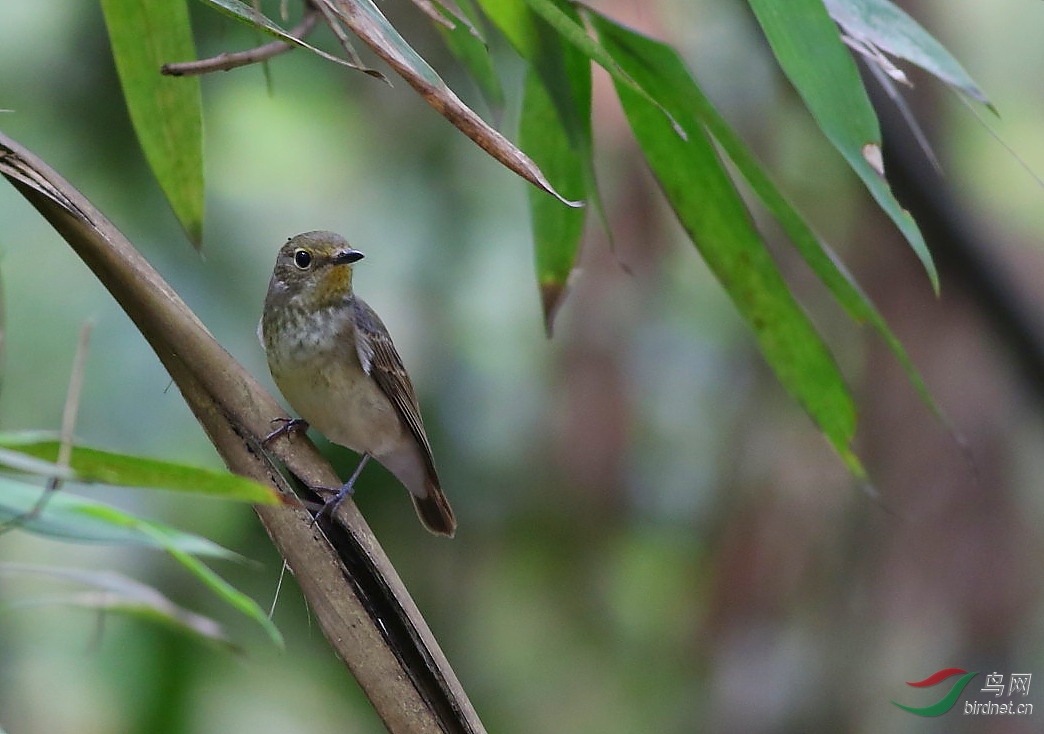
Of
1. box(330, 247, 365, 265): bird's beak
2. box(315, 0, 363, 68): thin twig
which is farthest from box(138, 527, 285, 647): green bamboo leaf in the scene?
box(330, 247, 365, 265): bird's beak

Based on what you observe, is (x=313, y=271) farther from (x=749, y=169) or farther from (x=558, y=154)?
(x=749, y=169)

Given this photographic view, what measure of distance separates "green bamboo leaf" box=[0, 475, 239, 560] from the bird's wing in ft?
6.84

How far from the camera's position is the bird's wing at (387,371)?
325 cm

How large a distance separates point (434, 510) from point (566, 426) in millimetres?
1292

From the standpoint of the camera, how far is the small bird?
3.16 m

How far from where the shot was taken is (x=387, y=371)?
10.7ft

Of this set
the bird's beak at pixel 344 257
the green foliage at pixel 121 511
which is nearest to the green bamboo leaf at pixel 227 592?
the green foliage at pixel 121 511

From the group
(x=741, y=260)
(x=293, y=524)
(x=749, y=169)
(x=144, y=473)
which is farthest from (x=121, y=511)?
(x=741, y=260)

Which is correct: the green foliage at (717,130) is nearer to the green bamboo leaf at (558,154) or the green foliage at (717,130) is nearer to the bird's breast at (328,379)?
the green bamboo leaf at (558,154)

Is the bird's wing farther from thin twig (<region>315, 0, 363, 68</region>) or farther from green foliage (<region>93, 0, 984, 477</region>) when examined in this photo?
thin twig (<region>315, 0, 363, 68</region>)

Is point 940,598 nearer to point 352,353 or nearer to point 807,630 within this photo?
point 807,630

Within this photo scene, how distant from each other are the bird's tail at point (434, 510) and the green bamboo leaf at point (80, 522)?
7.21ft

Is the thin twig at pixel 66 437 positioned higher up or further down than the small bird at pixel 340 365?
higher up

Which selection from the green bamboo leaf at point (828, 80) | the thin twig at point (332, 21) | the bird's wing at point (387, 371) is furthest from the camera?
the bird's wing at point (387, 371)
